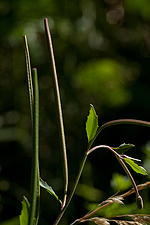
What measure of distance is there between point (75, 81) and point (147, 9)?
0.36 m

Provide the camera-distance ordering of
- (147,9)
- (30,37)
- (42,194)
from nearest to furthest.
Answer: (42,194) < (30,37) < (147,9)

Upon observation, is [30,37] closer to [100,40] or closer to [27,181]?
[100,40]

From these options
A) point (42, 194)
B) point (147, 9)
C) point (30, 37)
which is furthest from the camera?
point (147, 9)

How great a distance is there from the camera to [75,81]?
1.21 meters

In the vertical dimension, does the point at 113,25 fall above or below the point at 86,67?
above

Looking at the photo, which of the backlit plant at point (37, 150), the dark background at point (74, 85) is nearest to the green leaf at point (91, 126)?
the backlit plant at point (37, 150)

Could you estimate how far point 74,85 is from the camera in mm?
1206

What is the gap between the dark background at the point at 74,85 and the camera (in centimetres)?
105

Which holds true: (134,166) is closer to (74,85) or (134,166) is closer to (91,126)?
(91,126)

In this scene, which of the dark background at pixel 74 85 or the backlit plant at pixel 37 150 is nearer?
the backlit plant at pixel 37 150

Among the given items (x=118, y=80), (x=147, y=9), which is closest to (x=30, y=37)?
(x=118, y=80)

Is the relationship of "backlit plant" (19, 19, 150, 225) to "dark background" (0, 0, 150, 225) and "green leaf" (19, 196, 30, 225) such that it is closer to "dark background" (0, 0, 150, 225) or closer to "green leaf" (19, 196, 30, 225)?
"green leaf" (19, 196, 30, 225)

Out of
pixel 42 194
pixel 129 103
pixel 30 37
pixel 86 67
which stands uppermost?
pixel 30 37

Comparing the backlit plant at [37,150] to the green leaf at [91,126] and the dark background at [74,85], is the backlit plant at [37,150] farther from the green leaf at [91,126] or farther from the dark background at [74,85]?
the dark background at [74,85]
